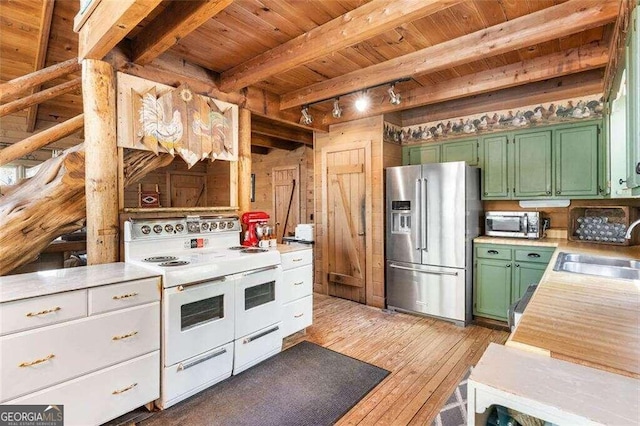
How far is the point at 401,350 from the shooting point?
9.86 feet

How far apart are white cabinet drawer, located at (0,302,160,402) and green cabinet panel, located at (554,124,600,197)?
13.4ft

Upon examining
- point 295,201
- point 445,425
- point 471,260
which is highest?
point 295,201

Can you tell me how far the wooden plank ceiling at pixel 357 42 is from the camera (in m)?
2.08

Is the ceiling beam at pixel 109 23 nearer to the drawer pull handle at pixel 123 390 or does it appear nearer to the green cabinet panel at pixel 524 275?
the drawer pull handle at pixel 123 390

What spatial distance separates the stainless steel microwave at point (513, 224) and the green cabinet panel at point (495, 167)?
0.79ft

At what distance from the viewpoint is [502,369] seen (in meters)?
0.92

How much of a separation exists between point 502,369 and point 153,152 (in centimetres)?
287

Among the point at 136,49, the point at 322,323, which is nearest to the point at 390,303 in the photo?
the point at 322,323

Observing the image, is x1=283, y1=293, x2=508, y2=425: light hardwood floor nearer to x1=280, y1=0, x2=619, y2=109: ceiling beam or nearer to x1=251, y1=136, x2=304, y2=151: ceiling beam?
x1=280, y1=0, x2=619, y2=109: ceiling beam

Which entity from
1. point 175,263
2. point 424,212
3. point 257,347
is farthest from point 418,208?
point 175,263

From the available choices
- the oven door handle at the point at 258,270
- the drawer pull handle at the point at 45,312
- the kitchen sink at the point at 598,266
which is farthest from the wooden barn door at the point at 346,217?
the drawer pull handle at the point at 45,312

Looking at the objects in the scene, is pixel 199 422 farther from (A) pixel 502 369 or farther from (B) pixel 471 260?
(B) pixel 471 260

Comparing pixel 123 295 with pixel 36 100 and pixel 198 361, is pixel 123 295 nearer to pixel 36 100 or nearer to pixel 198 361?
pixel 198 361

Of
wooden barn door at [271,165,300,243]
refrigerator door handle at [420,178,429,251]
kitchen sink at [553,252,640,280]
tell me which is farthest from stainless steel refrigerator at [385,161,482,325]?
wooden barn door at [271,165,300,243]
